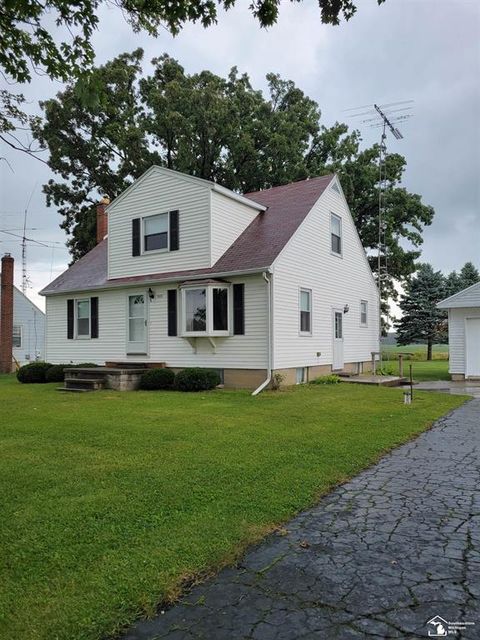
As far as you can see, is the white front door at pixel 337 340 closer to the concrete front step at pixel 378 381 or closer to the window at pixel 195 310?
the concrete front step at pixel 378 381

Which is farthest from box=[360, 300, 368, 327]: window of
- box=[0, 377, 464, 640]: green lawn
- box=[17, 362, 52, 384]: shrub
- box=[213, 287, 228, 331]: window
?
box=[17, 362, 52, 384]: shrub

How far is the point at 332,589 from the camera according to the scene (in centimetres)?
289

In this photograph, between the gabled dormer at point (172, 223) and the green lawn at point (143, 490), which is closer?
the green lawn at point (143, 490)

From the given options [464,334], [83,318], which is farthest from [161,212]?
[464,334]

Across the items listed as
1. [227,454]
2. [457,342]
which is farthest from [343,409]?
[457,342]

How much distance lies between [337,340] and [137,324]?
693cm

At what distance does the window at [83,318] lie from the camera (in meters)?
17.7

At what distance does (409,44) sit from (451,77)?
490 centimetres

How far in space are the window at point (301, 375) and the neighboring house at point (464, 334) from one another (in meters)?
5.85

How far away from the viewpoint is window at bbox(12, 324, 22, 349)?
33.9 m

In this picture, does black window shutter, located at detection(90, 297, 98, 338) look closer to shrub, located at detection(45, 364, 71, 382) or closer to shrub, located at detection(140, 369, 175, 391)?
shrub, located at detection(45, 364, 71, 382)

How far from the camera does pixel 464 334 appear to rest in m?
17.0

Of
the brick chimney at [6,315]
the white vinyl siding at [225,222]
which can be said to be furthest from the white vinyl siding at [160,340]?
the brick chimney at [6,315]

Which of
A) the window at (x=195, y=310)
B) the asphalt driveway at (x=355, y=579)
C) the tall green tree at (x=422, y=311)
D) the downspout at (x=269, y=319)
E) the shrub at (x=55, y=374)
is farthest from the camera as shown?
the tall green tree at (x=422, y=311)
